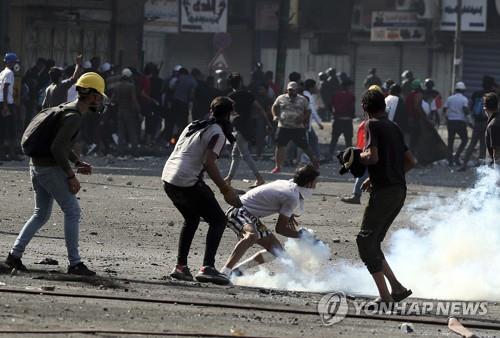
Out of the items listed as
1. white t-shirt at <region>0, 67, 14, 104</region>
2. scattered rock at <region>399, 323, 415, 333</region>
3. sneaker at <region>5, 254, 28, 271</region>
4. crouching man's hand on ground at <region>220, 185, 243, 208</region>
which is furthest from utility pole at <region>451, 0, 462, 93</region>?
scattered rock at <region>399, 323, 415, 333</region>

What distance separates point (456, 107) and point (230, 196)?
1699 centimetres

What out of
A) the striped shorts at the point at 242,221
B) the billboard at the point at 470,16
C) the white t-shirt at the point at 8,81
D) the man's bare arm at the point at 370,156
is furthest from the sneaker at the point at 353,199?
the billboard at the point at 470,16

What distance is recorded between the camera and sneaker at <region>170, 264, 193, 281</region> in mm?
10750

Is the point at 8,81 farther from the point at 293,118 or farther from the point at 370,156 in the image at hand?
the point at 370,156

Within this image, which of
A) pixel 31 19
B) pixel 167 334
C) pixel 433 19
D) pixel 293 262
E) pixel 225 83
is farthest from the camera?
pixel 433 19

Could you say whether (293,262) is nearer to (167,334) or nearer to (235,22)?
(167,334)

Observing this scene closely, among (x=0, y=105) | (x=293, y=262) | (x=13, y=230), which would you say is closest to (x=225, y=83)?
(x=0, y=105)

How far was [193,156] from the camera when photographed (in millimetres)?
10648

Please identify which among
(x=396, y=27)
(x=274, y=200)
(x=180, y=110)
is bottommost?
(x=180, y=110)

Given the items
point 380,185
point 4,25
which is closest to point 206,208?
point 380,185

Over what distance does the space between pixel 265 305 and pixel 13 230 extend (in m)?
5.10

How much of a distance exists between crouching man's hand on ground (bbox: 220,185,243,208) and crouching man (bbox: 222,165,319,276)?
0.19m

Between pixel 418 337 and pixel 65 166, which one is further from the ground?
pixel 65 166

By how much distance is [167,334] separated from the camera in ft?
26.3
